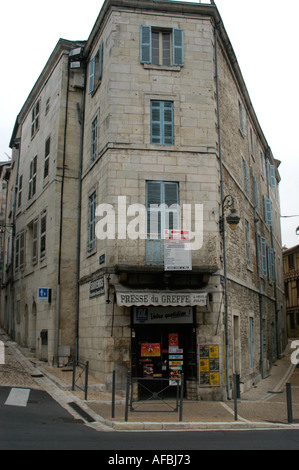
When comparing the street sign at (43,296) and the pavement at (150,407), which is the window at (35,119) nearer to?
the street sign at (43,296)

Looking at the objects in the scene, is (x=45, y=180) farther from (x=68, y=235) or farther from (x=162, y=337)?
(x=162, y=337)

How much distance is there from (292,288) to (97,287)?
1238 inches

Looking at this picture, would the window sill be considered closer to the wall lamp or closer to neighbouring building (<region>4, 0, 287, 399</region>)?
neighbouring building (<region>4, 0, 287, 399</region>)

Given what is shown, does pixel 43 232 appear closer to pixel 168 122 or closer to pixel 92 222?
pixel 92 222

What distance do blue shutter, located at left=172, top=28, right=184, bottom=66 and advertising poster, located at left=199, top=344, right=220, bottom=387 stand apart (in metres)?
8.12

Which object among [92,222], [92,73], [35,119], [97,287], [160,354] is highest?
[35,119]

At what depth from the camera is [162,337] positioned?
12.8 meters

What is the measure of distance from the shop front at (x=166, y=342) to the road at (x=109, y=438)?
10.4 feet

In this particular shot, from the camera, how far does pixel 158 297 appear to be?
12047 millimetres

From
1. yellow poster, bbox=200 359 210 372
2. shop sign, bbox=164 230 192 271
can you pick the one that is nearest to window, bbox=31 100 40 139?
shop sign, bbox=164 230 192 271

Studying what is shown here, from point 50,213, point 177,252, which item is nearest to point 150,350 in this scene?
point 177,252

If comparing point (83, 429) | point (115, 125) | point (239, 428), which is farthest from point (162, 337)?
point (115, 125)

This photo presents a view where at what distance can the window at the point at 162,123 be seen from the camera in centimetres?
1366

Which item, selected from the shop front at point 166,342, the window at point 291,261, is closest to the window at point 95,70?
the shop front at point 166,342
